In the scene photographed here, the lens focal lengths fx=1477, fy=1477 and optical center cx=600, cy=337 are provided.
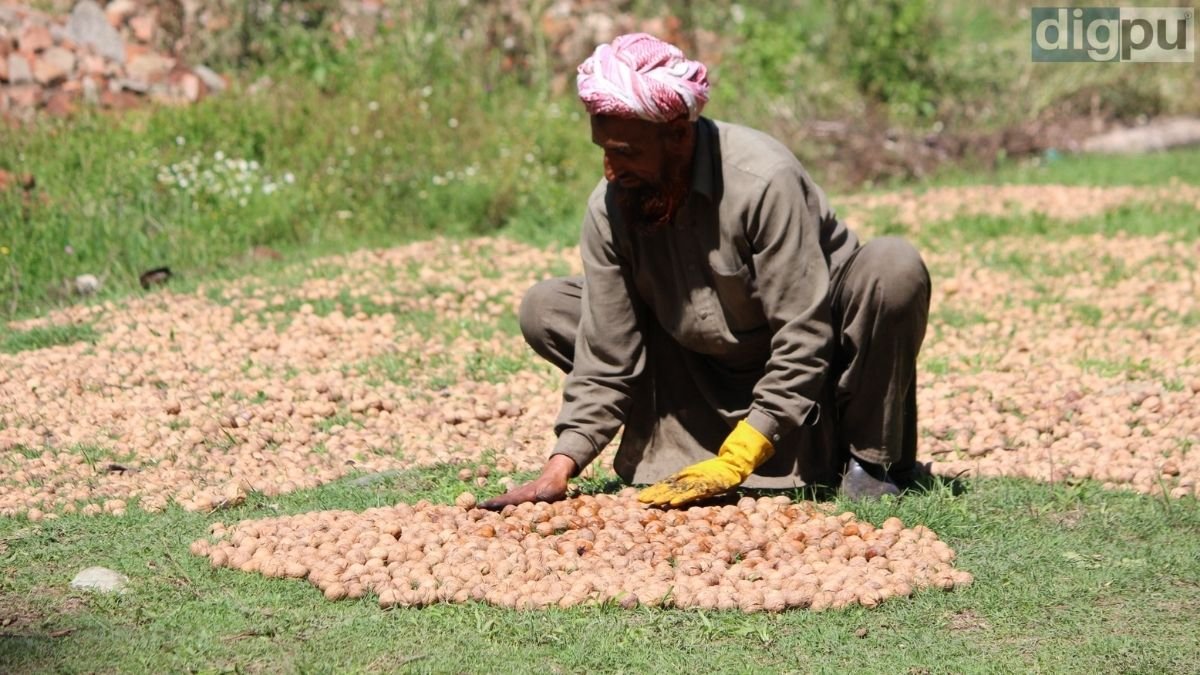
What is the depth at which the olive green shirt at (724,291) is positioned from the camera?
3729 mm

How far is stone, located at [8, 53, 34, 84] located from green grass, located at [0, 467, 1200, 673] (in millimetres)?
5177

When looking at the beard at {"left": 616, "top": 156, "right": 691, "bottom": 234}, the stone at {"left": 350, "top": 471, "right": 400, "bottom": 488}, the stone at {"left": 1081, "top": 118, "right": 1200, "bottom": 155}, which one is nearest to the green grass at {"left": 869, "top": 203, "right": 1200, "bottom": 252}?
the stone at {"left": 1081, "top": 118, "right": 1200, "bottom": 155}

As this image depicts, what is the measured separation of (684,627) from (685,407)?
1025 mm

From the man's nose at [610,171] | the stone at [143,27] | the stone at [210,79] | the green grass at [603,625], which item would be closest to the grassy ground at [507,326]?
the green grass at [603,625]

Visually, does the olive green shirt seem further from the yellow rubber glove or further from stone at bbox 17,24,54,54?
stone at bbox 17,24,54,54

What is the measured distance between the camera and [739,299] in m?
3.86

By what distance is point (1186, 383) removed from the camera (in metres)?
5.23

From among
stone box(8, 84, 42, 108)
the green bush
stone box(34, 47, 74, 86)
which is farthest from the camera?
the green bush

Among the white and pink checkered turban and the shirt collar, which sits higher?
the white and pink checkered turban

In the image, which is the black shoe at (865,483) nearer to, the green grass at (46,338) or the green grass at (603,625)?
the green grass at (603,625)

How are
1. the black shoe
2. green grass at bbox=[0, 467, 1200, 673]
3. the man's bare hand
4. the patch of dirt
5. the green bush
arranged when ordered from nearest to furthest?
1. green grass at bbox=[0, 467, 1200, 673]
2. the patch of dirt
3. the man's bare hand
4. the black shoe
5. the green bush

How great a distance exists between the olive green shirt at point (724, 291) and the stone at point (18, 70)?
557cm

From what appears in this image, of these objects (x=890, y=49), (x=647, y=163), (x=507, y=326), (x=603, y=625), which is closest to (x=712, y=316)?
(x=647, y=163)

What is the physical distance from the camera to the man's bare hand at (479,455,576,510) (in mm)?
3895
